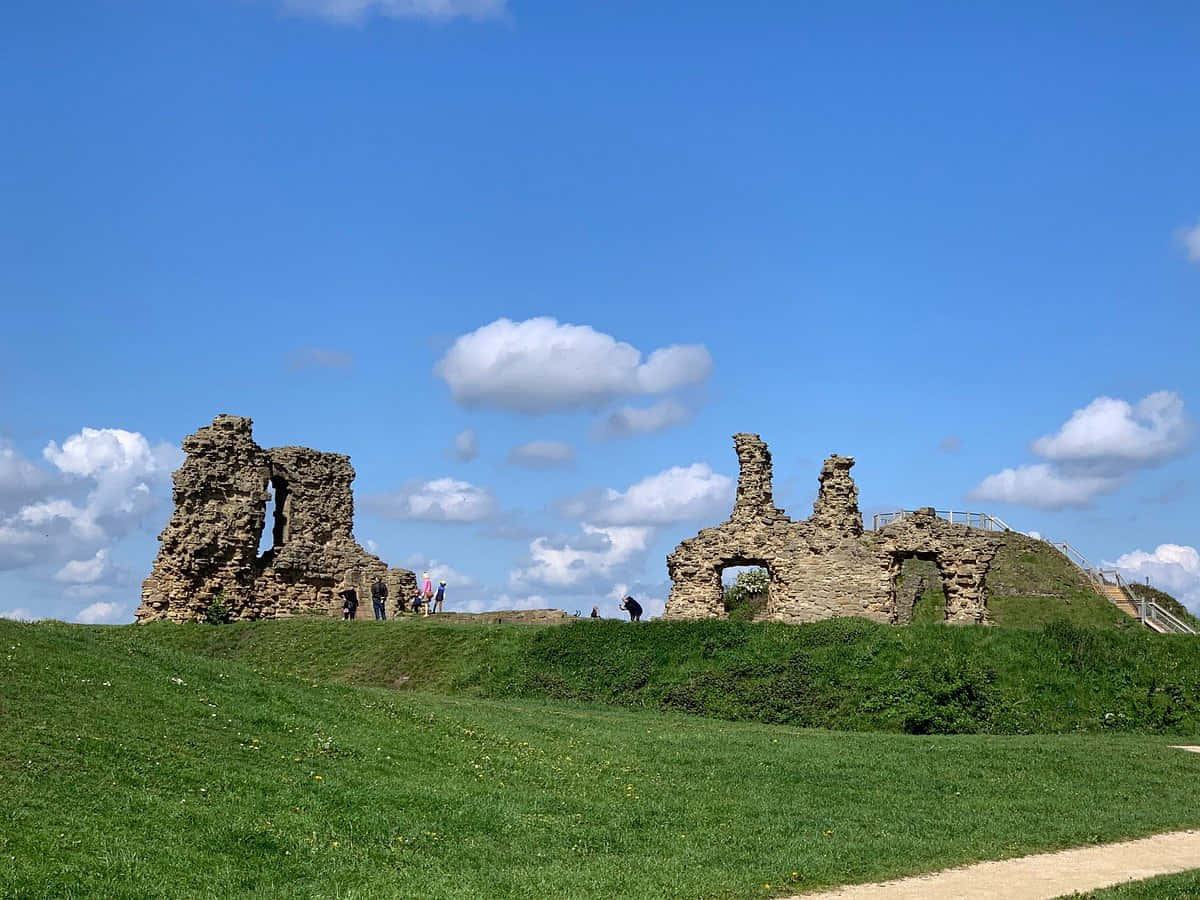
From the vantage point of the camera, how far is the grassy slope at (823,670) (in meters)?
27.2

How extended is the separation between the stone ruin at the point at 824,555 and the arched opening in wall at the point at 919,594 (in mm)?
792

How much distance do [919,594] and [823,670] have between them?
19863mm

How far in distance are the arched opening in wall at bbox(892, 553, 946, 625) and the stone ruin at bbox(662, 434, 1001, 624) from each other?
0.79m

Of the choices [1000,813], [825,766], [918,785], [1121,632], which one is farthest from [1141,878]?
[1121,632]

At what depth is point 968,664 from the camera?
28.5m

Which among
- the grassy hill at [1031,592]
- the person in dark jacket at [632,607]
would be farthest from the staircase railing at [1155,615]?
the person in dark jacket at [632,607]

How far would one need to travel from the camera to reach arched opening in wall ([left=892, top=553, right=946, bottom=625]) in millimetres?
40906

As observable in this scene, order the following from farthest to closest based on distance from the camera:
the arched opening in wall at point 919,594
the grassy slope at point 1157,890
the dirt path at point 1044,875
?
the arched opening in wall at point 919,594 < the dirt path at point 1044,875 < the grassy slope at point 1157,890

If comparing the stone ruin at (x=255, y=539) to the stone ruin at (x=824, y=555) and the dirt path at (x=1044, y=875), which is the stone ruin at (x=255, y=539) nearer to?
the stone ruin at (x=824, y=555)

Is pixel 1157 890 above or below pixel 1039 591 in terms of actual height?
below

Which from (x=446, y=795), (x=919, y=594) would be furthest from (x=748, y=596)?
(x=446, y=795)

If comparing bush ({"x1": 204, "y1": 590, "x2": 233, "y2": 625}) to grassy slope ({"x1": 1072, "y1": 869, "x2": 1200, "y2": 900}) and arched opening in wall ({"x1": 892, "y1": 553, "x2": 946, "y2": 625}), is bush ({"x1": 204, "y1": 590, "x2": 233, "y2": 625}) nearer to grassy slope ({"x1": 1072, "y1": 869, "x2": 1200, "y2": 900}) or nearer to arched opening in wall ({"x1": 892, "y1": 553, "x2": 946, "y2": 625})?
arched opening in wall ({"x1": 892, "y1": 553, "x2": 946, "y2": 625})

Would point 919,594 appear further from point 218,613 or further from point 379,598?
point 218,613

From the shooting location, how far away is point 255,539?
43.1m
